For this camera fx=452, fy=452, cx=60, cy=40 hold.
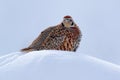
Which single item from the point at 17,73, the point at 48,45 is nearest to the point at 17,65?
the point at 17,73

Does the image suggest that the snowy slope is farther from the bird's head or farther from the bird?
the bird's head

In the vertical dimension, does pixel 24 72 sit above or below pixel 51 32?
above

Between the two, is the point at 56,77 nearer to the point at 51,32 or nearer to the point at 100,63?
the point at 100,63

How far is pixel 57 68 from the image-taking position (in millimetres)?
3498

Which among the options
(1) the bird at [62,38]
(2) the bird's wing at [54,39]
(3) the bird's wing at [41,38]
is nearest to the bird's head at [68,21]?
(1) the bird at [62,38]

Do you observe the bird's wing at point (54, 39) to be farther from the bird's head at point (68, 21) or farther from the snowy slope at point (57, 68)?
the snowy slope at point (57, 68)

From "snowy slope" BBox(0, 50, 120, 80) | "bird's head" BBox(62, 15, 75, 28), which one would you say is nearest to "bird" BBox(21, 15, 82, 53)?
"bird's head" BBox(62, 15, 75, 28)

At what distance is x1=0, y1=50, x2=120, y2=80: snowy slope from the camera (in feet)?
11.2

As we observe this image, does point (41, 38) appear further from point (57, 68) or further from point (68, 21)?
point (57, 68)

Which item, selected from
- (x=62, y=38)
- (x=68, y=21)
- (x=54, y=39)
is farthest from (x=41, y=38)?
(x=68, y=21)

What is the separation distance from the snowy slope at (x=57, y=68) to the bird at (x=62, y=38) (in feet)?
12.6

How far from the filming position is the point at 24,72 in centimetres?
345

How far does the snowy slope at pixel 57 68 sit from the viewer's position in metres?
3.41

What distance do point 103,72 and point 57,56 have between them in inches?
16.7
